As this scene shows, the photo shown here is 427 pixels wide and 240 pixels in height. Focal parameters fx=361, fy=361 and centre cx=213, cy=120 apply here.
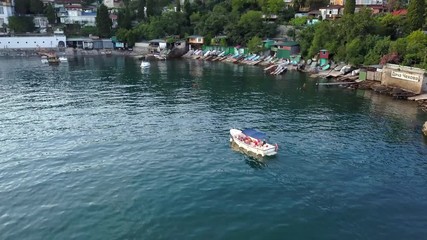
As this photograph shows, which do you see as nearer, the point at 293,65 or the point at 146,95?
the point at 146,95

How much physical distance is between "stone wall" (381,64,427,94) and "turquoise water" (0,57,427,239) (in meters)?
6.62

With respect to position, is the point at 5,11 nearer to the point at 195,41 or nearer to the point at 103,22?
the point at 103,22

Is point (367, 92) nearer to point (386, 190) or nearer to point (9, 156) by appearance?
point (386, 190)

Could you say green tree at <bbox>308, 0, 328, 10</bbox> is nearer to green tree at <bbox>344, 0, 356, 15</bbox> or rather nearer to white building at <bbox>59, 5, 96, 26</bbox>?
green tree at <bbox>344, 0, 356, 15</bbox>

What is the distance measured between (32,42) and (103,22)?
32979 mm

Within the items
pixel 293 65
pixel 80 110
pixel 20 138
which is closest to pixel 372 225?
pixel 20 138

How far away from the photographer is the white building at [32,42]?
16100cm

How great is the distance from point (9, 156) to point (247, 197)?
29.7 metres

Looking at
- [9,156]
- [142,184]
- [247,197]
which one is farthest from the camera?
[9,156]

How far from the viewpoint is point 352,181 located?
36.9 m

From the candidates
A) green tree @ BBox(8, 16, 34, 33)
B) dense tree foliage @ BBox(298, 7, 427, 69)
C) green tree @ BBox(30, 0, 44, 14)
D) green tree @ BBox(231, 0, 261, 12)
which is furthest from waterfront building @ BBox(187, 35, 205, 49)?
green tree @ BBox(30, 0, 44, 14)

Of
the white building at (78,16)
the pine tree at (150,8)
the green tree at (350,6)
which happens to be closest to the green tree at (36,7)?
the white building at (78,16)

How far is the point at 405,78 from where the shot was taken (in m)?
73.2

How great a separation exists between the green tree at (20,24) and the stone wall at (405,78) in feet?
525
